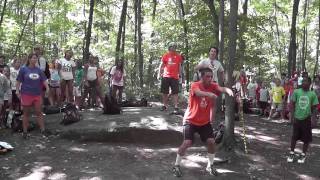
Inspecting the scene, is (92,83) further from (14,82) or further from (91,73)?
(14,82)

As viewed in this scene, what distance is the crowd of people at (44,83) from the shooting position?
9.64 meters

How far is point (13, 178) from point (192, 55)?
11000mm

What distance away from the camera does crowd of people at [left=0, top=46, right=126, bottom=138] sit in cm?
964

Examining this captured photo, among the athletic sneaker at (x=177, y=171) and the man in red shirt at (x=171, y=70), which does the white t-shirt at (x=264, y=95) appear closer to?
the man in red shirt at (x=171, y=70)

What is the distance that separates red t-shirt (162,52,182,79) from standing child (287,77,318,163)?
3237 mm

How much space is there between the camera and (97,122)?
417 inches

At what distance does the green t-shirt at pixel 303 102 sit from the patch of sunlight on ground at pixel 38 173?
5109mm

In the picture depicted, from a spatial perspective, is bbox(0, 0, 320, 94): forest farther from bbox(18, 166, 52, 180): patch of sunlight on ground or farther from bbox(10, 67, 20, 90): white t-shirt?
bbox(10, 67, 20, 90): white t-shirt

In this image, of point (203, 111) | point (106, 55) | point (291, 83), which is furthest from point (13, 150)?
point (106, 55)

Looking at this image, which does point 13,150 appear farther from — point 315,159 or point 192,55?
point 192,55

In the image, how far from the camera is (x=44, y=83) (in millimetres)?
9828

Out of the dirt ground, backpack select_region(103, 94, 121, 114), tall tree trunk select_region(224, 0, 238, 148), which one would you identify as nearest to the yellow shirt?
the dirt ground

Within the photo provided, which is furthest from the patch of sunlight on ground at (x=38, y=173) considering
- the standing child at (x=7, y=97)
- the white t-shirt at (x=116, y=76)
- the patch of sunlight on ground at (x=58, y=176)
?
the white t-shirt at (x=116, y=76)

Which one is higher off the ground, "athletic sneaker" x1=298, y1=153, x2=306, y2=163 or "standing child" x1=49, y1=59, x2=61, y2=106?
"standing child" x1=49, y1=59, x2=61, y2=106
